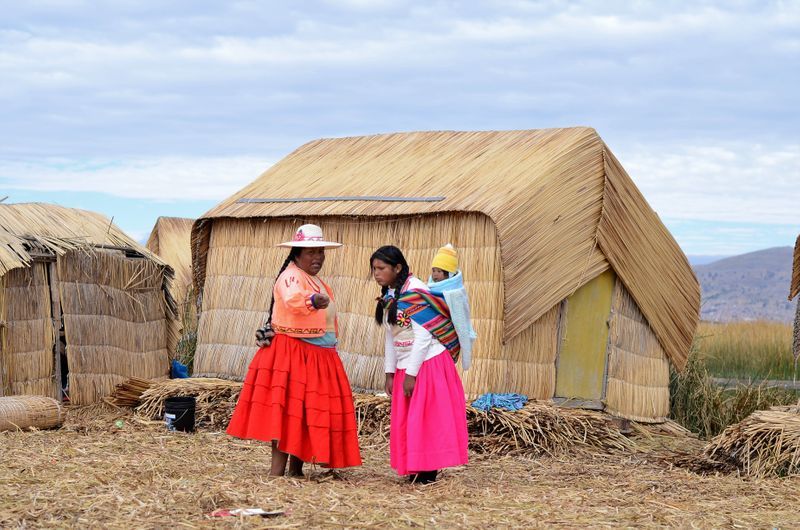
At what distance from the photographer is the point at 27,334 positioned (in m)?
11.9

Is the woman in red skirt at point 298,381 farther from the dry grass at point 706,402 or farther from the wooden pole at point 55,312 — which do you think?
the dry grass at point 706,402

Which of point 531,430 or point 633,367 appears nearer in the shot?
point 531,430

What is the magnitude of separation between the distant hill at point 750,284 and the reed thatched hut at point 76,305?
57.2 metres

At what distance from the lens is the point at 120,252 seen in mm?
13203

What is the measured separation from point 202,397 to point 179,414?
85 cm

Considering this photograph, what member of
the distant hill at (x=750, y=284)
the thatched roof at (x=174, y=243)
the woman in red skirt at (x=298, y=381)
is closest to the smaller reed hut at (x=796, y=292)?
the woman in red skirt at (x=298, y=381)

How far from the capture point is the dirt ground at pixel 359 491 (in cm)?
636

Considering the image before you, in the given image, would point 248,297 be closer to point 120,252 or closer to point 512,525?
point 120,252

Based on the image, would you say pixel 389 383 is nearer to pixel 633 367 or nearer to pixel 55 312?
pixel 633 367

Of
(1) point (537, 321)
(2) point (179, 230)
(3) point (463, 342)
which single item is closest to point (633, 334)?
(1) point (537, 321)

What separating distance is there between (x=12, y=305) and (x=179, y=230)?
315 inches

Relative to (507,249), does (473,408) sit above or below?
below

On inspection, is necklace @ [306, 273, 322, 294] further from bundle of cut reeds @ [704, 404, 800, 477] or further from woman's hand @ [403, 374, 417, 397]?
bundle of cut reeds @ [704, 404, 800, 477]

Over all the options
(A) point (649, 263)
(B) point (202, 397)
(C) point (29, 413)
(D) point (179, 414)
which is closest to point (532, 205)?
(A) point (649, 263)
